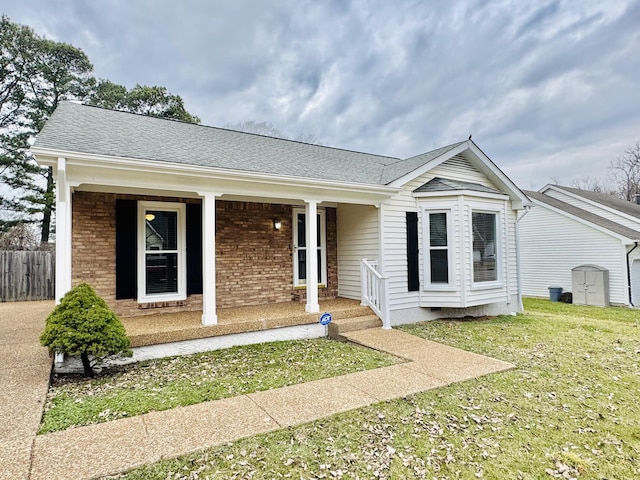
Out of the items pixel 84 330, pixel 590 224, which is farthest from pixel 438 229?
pixel 590 224

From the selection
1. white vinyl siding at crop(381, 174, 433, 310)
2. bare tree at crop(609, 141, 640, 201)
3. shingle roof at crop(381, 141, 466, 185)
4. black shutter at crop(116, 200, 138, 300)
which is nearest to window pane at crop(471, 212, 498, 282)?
white vinyl siding at crop(381, 174, 433, 310)

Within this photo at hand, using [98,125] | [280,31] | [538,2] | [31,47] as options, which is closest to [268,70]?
[280,31]

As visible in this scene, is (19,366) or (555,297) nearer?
(19,366)

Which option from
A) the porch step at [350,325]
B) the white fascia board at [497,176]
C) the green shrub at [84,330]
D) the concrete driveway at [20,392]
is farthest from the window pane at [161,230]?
the white fascia board at [497,176]

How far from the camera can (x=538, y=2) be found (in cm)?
1038

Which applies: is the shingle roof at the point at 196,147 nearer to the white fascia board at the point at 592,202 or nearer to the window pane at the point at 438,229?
the window pane at the point at 438,229

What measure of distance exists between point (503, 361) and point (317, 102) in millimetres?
23258

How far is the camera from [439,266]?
8109 mm

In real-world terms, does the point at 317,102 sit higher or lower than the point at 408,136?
higher

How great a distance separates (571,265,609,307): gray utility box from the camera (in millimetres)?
12781

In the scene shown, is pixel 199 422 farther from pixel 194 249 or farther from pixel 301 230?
pixel 301 230

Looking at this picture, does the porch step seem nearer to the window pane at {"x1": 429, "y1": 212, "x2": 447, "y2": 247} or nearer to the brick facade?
the brick facade

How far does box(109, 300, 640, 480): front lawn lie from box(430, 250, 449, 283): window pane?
3.19 m

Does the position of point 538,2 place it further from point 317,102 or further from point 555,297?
point 317,102
